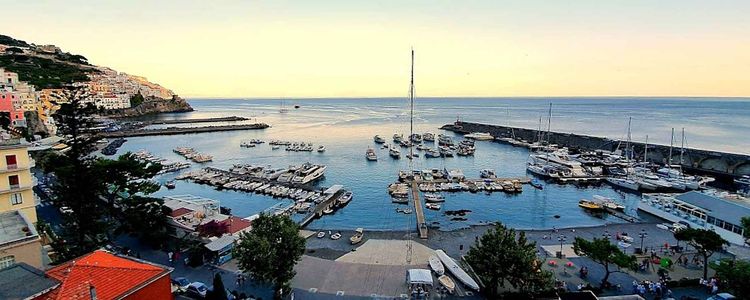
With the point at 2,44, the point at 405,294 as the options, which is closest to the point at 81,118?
Result: the point at 405,294

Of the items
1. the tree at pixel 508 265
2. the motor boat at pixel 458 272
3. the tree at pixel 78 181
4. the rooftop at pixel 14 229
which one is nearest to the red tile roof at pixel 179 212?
the tree at pixel 78 181

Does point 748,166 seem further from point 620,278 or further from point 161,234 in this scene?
point 161,234

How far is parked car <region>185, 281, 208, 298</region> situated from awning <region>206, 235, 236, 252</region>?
3.42 metres

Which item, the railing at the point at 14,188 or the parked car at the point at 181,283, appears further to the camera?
the railing at the point at 14,188

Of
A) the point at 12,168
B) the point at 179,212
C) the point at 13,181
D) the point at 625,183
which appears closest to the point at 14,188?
the point at 13,181

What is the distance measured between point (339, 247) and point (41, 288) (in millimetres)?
16477

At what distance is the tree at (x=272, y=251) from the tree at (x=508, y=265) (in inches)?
301

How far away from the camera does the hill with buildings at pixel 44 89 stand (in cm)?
5903

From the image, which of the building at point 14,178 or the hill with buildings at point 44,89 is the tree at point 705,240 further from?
the hill with buildings at point 44,89

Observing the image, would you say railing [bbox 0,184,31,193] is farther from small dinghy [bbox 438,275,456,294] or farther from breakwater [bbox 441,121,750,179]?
breakwater [bbox 441,121,750,179]

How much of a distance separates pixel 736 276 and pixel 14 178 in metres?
30.8

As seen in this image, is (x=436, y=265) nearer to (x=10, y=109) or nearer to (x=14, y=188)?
(x=14, y=188)

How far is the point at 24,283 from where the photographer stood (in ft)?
33.5

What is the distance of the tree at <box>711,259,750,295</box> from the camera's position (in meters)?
15.0
